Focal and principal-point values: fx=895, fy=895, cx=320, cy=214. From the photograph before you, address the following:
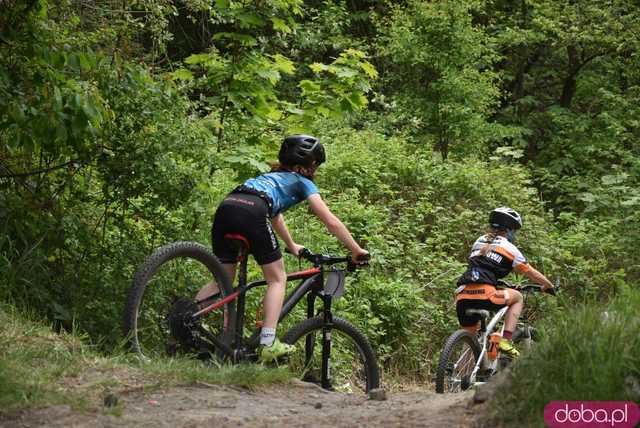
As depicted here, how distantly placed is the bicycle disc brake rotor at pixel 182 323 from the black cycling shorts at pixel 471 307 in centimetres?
321

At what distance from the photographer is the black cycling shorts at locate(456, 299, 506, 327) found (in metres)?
8.46

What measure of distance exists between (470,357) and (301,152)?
2.95 metres

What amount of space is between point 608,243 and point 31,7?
31.0ft

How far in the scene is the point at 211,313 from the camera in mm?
6453

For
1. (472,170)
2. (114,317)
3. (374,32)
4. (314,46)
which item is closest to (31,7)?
(114,317)

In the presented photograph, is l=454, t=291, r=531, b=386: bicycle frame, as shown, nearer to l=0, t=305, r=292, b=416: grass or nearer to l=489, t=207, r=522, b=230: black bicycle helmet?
l=489, t=207, r=522, b=230: black bicycle helmet

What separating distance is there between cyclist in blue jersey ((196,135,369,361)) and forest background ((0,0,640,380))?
3.68ft

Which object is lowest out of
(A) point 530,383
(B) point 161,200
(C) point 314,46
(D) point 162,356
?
(D) point 162,356

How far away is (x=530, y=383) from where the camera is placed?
430 centimetres

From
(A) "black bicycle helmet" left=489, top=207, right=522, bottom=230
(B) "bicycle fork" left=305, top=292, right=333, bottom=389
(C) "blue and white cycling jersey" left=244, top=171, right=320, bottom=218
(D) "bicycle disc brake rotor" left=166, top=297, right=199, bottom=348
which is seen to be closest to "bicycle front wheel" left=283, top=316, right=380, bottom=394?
(B) "bicycle fork" left=305, top=292, right=333, bottom=389

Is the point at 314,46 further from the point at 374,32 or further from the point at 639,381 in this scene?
the point at 639,381

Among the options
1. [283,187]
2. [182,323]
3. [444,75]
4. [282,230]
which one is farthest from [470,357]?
[444,75]

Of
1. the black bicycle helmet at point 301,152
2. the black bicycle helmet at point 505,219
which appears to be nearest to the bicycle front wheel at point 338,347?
the black bicycle helmet at point 301,152

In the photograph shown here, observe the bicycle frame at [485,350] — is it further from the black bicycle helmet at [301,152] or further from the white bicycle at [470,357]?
the black bicycle helmet at [301,152]
